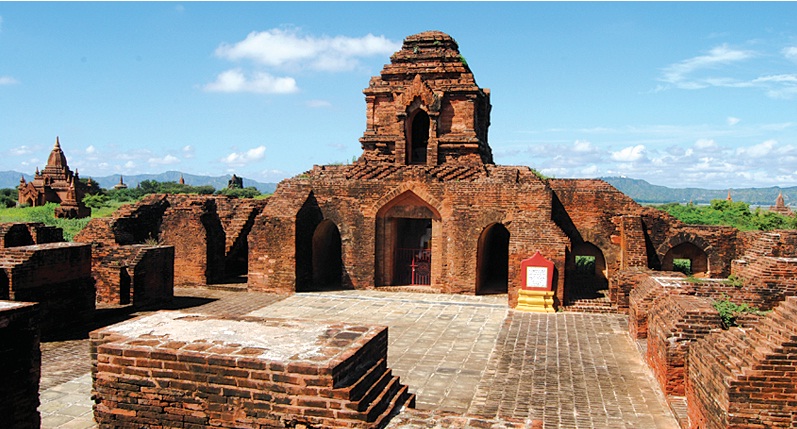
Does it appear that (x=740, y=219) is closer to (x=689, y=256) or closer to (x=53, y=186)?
(x=689, y=256)

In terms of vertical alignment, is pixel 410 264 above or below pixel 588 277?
above


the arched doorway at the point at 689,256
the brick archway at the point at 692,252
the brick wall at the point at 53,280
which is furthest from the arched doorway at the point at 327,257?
the arched doorway at the point at 689,256

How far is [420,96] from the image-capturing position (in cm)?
1969

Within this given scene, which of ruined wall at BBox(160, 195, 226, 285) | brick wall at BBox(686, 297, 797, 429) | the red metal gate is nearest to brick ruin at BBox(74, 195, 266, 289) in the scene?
ruined wall at BBox(160, 195, 226, 285)

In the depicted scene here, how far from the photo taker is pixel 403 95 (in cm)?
1978

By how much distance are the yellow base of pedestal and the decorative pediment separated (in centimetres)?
734

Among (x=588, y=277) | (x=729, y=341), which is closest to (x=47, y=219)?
(x=588, y=277)

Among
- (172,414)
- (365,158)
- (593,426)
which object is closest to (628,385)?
(593,426)

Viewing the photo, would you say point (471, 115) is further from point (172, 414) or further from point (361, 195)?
point (172, 414)

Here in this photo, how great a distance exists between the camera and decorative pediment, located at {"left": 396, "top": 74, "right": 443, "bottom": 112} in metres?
19.4

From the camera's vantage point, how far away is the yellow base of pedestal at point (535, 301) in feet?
47.0

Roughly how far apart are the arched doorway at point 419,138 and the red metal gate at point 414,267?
157 inches

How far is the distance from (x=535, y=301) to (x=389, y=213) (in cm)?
492

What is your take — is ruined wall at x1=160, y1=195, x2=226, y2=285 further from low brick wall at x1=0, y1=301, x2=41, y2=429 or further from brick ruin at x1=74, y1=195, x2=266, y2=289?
low brick wall at x1=0, y1=301, x2=41, y2=429
